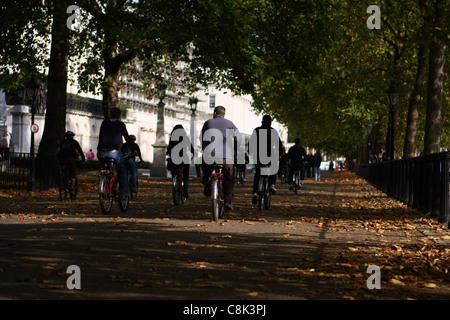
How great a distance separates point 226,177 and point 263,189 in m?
2.80

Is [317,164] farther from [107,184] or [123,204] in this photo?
[107,184]

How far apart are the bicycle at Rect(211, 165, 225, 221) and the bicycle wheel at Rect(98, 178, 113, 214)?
1992mm

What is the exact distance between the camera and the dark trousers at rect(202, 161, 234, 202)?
13812 mm

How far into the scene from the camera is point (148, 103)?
10912cm

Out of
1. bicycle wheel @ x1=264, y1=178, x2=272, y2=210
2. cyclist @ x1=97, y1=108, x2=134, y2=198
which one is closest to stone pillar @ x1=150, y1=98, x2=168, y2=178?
bicycle wheel @ x1=264, y1=178, x2=272, y2=210

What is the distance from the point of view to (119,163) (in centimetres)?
1474

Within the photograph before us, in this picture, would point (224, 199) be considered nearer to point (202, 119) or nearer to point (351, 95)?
point (351, 95)

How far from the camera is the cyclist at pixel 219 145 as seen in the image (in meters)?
13.6

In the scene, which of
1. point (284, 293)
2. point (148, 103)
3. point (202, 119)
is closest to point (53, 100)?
point (284, 293)

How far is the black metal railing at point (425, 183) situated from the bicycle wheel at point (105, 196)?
223 inches
